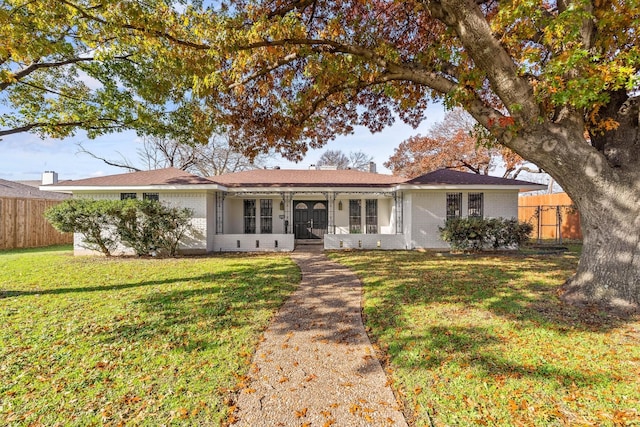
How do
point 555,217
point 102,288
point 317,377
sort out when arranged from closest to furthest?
point 317,377
point 102,288
point 555,217

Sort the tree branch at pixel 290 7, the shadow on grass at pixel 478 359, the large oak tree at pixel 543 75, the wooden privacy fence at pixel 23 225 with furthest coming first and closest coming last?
1. the wooden privacy fence at pixel 23 225
2. the tree branch at pixel 290 7
3. the large oak tree at pixel 543 75
4. the shadow on grass at pixel 478 359

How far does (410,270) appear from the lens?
8547 mm

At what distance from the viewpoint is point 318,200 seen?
54.3 feet

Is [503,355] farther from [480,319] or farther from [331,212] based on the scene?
[331,212]

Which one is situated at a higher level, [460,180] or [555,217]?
[460,180]

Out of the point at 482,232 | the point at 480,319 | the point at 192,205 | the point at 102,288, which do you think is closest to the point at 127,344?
the point at 102,288

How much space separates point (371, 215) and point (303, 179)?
13.5ft

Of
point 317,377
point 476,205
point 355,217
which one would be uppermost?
point 476,205

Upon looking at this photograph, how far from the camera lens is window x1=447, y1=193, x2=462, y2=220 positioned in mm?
13320

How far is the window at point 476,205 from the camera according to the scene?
13234mm

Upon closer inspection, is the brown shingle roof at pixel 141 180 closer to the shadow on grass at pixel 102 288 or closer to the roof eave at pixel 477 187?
the shadow on grass at pixel 102 288

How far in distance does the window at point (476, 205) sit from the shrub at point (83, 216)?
14223 mm

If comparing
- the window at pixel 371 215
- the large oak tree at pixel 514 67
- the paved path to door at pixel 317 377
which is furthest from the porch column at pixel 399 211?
the paved path to door at pixel 317 377

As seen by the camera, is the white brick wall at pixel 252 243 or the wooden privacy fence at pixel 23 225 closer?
the white brick wall at pixel 252 243
